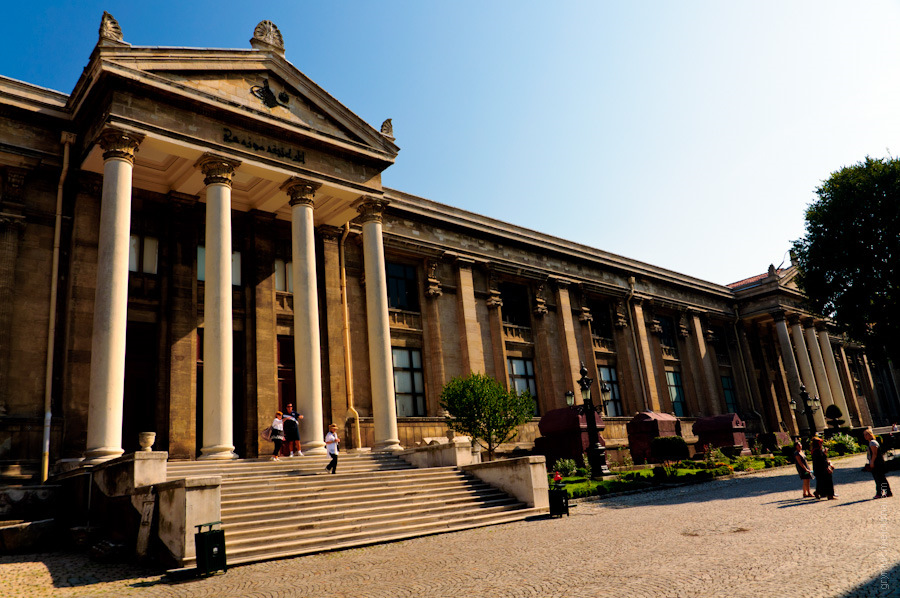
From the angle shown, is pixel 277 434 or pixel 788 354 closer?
pixel 277 434

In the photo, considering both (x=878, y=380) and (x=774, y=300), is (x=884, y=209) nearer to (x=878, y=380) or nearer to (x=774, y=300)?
(x=774, y=300)

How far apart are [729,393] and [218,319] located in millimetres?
37926

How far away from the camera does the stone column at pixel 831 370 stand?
43938mm

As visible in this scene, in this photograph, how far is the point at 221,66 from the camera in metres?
19.1

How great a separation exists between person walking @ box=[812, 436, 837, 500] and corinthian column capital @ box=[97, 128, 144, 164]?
64.4 feet

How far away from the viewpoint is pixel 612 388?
114ft

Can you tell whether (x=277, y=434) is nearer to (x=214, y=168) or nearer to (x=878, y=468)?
(x=214, y=168)

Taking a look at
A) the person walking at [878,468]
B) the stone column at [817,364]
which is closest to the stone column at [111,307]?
the person walking at [878,468]

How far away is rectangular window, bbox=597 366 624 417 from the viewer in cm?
3425

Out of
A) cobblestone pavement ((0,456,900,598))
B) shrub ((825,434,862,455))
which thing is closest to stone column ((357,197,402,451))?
cobblestone pavement ((0,456,900,598))

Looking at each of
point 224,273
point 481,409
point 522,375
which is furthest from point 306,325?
point 522,375

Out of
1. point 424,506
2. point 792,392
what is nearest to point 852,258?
point 792,392

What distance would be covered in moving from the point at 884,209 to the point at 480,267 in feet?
60.9

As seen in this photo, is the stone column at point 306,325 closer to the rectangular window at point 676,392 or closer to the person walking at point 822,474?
the person walking at point 822,474
